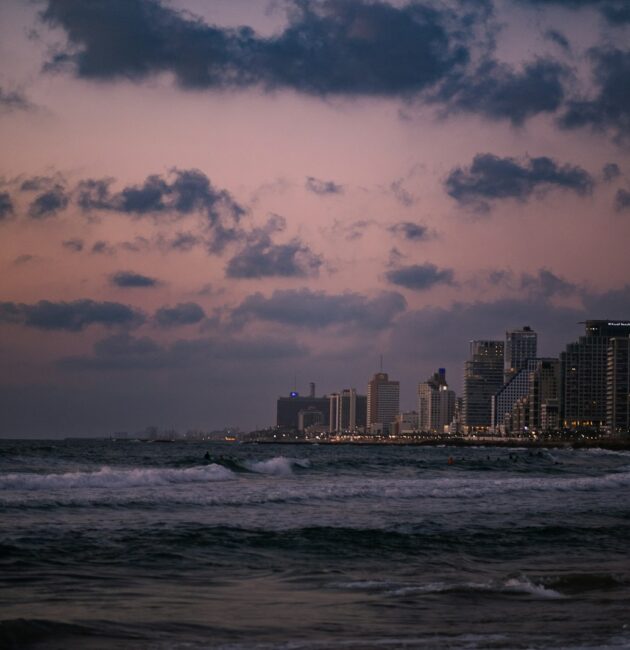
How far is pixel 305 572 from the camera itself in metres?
16.4

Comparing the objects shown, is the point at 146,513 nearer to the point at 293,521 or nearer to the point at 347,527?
the point at 293,521

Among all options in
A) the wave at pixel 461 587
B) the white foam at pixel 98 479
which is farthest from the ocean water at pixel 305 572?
the white foam at pixel 98 479

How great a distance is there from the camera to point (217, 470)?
47094 millimetres

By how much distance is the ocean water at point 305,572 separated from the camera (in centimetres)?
1134

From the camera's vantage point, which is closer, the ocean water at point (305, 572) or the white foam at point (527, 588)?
the ocean water at point (305, 572)

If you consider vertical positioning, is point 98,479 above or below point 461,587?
below

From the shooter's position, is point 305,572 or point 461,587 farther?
point 305,572

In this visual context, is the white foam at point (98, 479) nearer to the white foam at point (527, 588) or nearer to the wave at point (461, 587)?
the wave at point (461, 587)

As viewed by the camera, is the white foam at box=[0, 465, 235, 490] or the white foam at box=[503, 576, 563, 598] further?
Answer: the white foam at box=[0, 465, 235, 490]

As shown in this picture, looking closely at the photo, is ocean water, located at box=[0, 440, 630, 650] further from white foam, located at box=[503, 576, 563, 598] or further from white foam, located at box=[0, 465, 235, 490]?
white foam, located at box=[0, 465, 235, 490]

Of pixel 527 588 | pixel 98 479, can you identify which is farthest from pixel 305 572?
pixel 98 479

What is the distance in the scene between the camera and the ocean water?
447 inches

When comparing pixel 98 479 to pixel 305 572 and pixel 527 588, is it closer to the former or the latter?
pixel 305 572

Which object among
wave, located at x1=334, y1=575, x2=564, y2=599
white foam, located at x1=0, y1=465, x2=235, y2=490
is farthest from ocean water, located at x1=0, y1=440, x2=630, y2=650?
white foam, located at x1=0, y1=465, x2=235, y2=490
